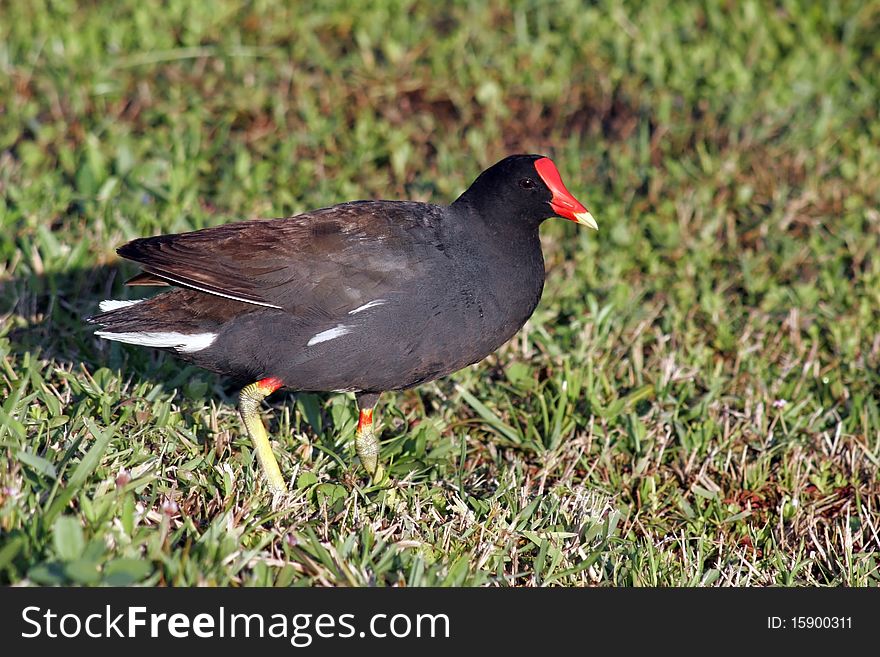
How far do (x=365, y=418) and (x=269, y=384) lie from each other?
1.33ft

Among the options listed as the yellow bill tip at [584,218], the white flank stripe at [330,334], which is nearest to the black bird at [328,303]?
the white flank stripe at [330,334]

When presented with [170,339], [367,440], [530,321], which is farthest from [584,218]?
[170,339]

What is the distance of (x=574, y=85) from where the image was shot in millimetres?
6570

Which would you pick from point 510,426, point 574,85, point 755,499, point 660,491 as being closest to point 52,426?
point 510,426

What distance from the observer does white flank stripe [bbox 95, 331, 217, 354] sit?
11.7 ft

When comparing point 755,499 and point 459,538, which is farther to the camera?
point 755,499

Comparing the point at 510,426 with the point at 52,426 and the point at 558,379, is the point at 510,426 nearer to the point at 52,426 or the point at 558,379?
the point at 558,379

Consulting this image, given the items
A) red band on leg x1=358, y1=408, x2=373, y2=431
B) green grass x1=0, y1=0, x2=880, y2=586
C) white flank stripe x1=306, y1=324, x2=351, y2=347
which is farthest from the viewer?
red band on leg x1=358, y1=408, x2=373, y2=431

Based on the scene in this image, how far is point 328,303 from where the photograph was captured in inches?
139

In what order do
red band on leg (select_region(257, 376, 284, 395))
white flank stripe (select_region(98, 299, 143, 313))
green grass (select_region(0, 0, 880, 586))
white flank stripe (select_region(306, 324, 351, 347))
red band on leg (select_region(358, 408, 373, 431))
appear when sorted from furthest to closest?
red band on leg (select_region(358, 408, 373, 431)) < white flank stripe (select_region(98, 299, 143, 313)) < red band on leg (select_region(257, 376, 284, 395)) < white flank stripe (select_region(306, 324, 351, 347)) < green grass (select_region(0, 0, 880, 586))

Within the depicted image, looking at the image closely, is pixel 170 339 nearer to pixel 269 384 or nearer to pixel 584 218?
pixel 269 384

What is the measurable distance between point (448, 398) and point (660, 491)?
91 centimetres

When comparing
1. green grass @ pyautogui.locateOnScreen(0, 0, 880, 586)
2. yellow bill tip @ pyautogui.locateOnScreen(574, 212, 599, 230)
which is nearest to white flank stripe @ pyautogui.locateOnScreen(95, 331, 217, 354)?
green grass @ pyautogui.locateOnScreen(0, 0, 880, 586)

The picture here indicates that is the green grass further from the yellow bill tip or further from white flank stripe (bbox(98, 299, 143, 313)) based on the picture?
the yellow bill tip
